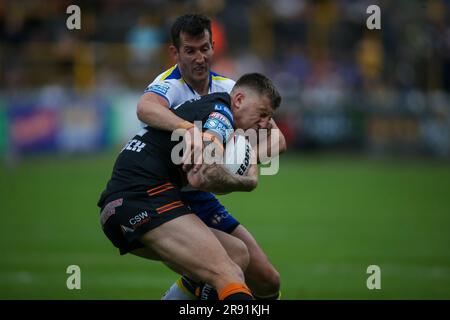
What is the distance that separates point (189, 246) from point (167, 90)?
1478 millimetres

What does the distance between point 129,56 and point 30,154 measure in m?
4.34

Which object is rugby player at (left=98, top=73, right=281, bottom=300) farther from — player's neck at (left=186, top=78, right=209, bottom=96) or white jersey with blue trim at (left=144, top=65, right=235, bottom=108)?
player's neck at (left=186, top=78, right=209, bottom=96)

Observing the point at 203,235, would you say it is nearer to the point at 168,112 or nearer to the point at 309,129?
the point at 168,112

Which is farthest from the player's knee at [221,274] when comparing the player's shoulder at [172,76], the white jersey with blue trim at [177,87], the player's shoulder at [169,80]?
the player's shoulder at [172,76]

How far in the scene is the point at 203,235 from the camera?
597 centimetres

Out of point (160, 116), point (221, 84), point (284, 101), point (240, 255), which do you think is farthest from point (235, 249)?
point (284, 101)

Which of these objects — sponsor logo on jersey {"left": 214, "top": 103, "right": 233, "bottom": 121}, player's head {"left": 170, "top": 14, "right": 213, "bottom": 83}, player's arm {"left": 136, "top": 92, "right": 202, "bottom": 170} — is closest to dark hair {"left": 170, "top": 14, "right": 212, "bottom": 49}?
player's head {"left": 170, "top": 14, "right": 213, "bottom": 83}

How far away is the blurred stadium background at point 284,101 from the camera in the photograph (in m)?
16.8

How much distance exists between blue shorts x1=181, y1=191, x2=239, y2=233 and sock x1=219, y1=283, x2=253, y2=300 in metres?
1.30

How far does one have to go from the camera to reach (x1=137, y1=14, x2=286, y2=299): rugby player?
6754 millimetres

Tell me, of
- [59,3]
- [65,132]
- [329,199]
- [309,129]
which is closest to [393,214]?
[329,199]

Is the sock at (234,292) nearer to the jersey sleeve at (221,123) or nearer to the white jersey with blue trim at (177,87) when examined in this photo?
the jersey sleeve at (221,123)

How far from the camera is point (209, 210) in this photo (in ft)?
23.3
